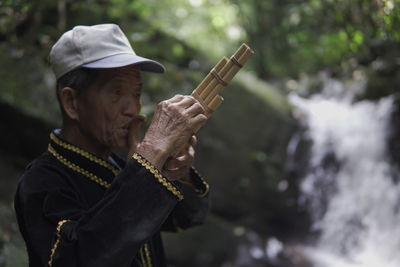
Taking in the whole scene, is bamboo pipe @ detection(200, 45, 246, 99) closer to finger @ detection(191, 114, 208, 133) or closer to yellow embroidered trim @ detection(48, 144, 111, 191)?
finger @ detection(191, 114, 208, 133)

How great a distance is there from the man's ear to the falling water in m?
4.73

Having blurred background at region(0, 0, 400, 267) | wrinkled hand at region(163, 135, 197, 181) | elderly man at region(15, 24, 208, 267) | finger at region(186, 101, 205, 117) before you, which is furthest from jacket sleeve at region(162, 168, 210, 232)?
blurred background at region(0, 0, 400, 267)

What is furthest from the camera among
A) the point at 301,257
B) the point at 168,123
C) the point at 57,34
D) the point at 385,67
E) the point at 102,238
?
the point at 385,67

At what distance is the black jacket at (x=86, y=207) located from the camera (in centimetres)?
137

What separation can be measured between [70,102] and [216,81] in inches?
23.9

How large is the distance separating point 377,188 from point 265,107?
6.41 feet

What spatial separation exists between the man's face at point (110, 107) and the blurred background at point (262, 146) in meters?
3.18

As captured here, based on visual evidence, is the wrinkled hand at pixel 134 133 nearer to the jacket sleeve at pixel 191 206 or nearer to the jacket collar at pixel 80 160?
the jacket collar at pixel 80 160

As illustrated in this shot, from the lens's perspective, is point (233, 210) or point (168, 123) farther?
point (233, 210)

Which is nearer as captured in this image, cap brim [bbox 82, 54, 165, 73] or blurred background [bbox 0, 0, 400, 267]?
cap brim [bbox 82, 54, 165, 73]

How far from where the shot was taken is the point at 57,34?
17.3 feet

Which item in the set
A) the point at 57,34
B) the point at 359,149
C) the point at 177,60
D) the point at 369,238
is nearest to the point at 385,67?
the point at 359,149

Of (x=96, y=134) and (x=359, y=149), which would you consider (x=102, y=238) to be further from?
(x=359, y=149)

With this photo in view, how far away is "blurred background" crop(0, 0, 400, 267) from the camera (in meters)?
4.99
